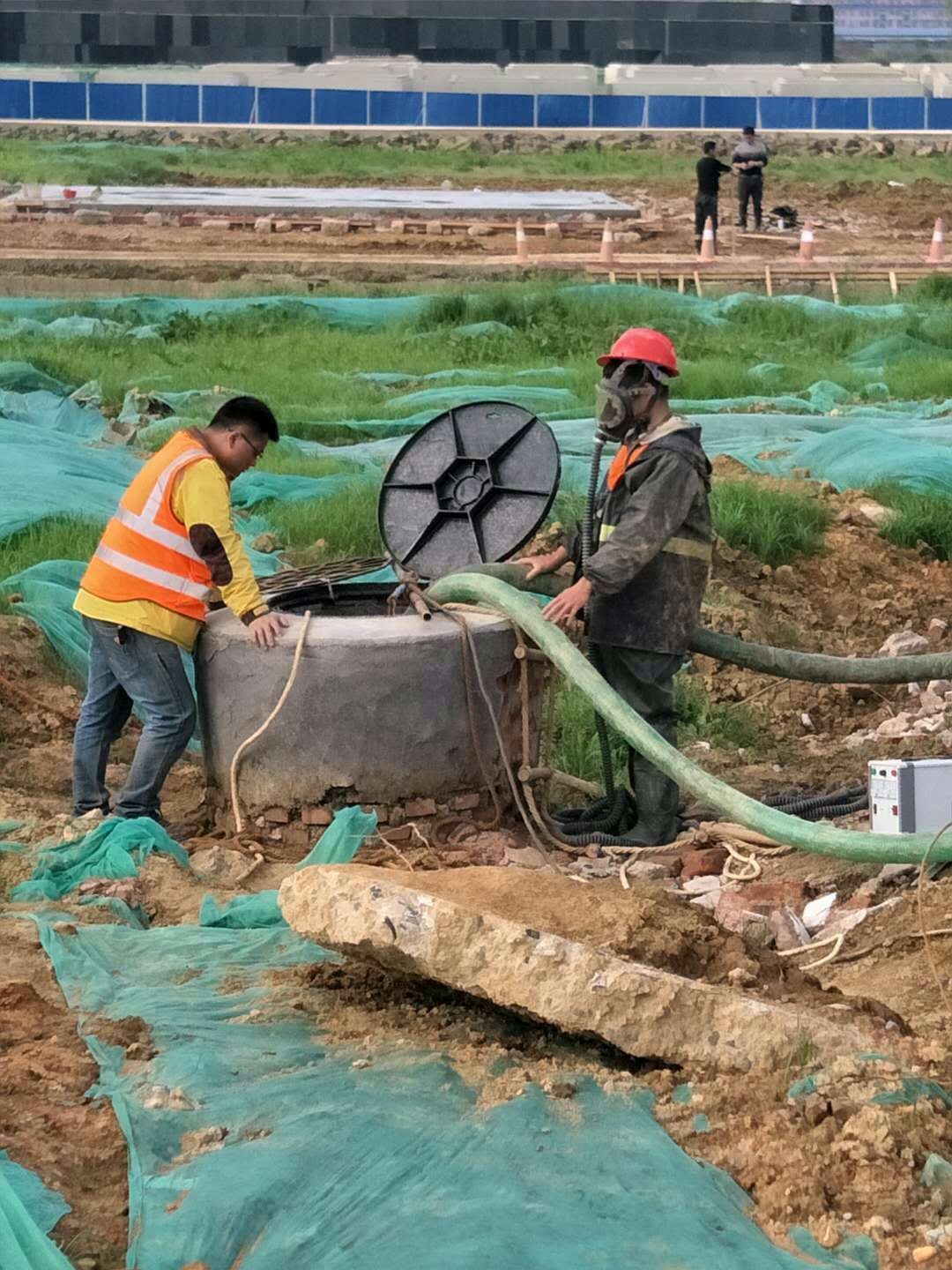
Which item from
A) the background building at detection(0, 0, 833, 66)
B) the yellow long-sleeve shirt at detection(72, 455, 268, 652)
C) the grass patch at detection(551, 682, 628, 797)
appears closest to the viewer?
the yellow long-sleeve shirt at detection(72, 455, 268, 652)

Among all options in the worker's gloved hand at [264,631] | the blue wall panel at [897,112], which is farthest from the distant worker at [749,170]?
the worker's gloved hand at [264,631]

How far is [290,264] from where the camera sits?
21.4 metres

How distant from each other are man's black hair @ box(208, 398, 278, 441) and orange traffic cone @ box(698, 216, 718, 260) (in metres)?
16.6

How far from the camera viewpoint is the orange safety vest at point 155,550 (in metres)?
6.36

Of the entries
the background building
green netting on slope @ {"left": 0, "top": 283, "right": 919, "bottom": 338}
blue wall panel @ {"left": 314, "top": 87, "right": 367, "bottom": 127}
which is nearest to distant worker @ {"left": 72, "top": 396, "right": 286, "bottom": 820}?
green netting on slope @ {"left": 0, "top": 283, "right": 919, "bottom": 338}

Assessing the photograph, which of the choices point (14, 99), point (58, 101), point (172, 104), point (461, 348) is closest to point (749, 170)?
point (461, 348)

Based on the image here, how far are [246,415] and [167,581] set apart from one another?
62 centimetres

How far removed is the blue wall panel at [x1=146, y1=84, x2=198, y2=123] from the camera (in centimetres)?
4356

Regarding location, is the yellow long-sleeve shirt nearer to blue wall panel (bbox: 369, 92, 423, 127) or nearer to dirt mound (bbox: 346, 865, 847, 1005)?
dirt mound (bbox: 346, 865, 847, 1005)

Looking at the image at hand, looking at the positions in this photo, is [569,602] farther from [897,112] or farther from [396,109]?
[897,112]

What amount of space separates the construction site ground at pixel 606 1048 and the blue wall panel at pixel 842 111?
3922 cm

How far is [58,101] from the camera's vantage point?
1700 inches

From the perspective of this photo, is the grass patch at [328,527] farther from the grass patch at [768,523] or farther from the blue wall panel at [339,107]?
the blue wall panel at [339,107]

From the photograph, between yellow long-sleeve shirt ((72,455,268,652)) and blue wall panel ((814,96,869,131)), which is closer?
yellow long-sleeve shirt ((72,455,268,652))
